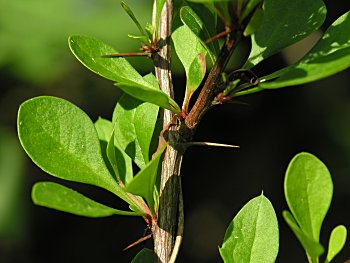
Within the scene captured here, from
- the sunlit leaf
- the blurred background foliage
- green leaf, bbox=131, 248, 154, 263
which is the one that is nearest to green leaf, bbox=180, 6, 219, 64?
the sunlit leaf

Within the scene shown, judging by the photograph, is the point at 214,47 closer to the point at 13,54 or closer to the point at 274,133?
the point at 13,54

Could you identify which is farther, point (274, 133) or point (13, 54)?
point (274, 133)

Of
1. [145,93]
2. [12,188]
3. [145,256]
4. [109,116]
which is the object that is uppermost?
[145,93]

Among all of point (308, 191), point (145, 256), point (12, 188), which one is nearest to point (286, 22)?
point (308, 191)

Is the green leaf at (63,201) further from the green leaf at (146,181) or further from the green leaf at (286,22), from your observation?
the green leaf at (286,22)

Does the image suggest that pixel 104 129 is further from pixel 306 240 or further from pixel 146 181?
pixel 306 240

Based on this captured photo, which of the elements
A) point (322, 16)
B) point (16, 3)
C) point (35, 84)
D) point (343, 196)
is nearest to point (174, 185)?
point (322, 16)

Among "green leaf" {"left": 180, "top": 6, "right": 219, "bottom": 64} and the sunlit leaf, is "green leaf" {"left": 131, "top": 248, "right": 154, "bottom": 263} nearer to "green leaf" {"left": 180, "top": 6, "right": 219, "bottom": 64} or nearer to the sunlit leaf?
the sunlit leaf


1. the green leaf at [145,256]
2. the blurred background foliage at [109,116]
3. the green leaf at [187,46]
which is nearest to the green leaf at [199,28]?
the green leaf at [187,46]
